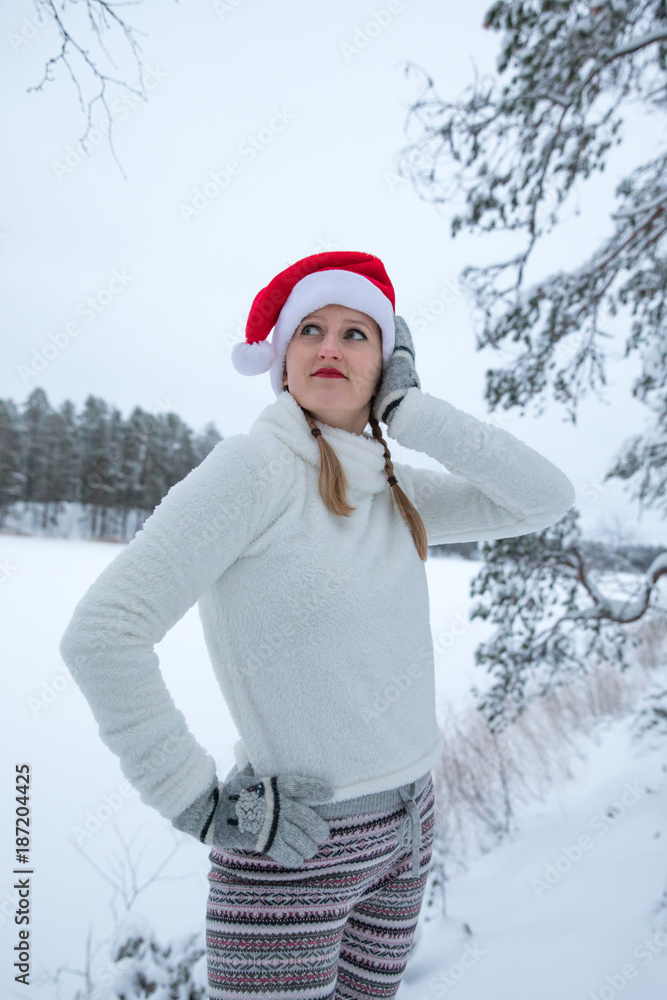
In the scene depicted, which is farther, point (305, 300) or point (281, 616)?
point (305, 300)

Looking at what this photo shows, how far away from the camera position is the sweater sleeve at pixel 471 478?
112 centimetres

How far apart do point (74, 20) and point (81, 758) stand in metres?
3.02

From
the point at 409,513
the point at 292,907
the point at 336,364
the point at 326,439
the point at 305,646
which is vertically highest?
the point at 336,364

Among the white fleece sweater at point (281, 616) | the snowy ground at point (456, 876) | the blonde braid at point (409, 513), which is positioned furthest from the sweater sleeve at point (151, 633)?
the snowy ground at point (456, 876)

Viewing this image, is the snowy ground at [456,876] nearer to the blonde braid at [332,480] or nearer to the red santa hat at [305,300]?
the blonde braid at [332,480]

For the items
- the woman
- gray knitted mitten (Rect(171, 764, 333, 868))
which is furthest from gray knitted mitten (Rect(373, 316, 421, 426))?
gray knitted mitten (Rect(171, 764, 333, 868))

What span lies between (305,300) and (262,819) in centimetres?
98

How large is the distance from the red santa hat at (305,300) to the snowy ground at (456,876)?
2.10 meters

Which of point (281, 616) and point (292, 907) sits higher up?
point (281, 616)

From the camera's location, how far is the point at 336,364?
1.07m

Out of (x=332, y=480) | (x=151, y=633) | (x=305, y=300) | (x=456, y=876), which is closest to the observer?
(x=151, y=633)

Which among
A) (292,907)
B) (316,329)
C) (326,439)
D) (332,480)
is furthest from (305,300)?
(292,907)

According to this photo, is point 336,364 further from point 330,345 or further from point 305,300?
point 305,300

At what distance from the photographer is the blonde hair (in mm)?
979
